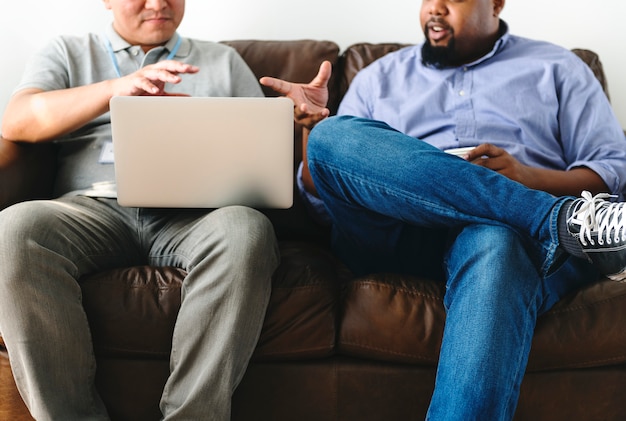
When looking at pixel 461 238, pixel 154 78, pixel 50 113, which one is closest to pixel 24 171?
pixel 50 113

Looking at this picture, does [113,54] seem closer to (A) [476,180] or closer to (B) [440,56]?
(B) [440,56]

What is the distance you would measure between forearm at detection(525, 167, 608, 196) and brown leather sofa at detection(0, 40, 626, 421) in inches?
11.2

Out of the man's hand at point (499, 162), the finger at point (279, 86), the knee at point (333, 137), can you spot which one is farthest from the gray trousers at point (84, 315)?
the man's hand at point (499, 162)

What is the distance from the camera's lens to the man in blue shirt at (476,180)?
1213mm

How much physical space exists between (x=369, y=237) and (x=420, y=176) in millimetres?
256

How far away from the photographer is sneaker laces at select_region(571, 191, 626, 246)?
1.20 metres

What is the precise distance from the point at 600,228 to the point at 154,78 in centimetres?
93

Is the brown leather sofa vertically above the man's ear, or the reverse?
the man's ear

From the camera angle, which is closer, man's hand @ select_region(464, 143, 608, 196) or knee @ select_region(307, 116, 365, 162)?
knee @ select_region(307, 116, 365, 162)

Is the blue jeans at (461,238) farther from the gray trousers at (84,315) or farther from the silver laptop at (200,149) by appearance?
the gray trousers at (84,315)

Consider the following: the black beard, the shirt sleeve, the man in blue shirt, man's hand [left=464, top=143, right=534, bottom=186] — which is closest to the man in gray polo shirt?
the man in blue shirt

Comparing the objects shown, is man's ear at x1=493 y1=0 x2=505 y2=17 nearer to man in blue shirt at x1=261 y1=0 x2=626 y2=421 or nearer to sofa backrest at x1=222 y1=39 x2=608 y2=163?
man in blue shirt at x1=261 y1=0 x2=626 y2=421

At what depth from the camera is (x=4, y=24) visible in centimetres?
228

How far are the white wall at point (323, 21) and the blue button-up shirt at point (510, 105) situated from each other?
346 mm
